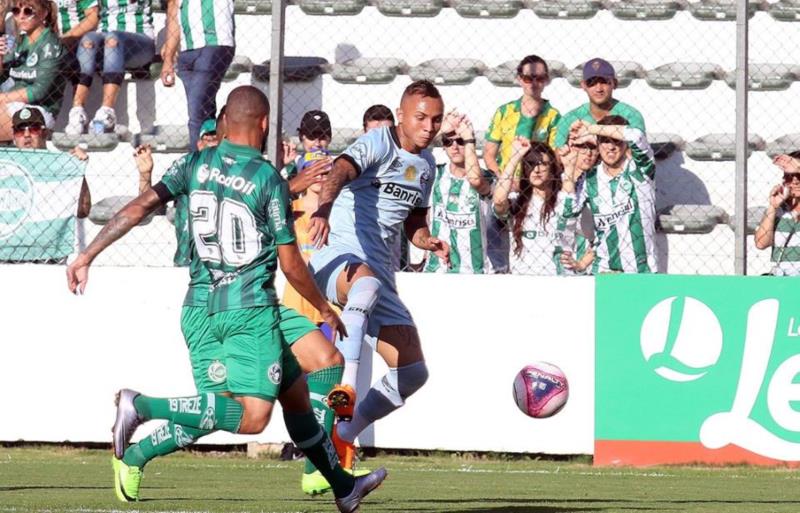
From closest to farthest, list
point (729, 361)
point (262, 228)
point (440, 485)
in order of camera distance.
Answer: point (262, 228) < point (440, 485) < point (729, 361)

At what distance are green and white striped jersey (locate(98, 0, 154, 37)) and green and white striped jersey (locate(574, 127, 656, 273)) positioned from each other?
14.9 ft

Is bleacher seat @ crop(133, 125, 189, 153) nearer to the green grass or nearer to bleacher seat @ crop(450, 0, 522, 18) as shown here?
the green grass

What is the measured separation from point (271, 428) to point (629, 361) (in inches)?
117

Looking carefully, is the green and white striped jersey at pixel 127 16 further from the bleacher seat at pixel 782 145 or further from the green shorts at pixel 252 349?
the green shorts at pixel 252 349

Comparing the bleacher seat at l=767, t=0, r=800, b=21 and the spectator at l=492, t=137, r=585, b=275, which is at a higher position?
the bleacher seat at l=767, t=0, r=800, b=21

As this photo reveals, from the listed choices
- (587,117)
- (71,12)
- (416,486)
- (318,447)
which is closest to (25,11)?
(71,12)

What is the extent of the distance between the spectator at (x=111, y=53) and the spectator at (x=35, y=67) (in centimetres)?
20

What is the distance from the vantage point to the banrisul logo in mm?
12023

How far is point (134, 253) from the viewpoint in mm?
13562

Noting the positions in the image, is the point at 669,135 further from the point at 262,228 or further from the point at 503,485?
the point at 262,228

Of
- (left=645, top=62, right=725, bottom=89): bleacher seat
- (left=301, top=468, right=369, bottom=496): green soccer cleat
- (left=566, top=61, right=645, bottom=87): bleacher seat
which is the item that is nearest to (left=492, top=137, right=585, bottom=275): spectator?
(left=566, top=61, right=645, bottom=87): bleacher seat

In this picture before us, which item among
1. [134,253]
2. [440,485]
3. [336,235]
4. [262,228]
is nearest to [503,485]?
[440,485]

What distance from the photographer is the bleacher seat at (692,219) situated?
13.3m

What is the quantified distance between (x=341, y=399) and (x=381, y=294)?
1071 millimetres
